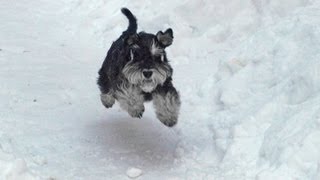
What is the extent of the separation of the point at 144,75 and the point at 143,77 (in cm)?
3

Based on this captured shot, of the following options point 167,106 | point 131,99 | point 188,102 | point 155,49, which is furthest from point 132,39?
point 188,102

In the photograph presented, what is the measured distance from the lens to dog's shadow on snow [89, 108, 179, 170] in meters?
6.43

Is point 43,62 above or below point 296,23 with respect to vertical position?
below

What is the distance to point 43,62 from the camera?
974 centimetres

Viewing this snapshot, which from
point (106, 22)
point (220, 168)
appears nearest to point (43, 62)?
point (106, 22)

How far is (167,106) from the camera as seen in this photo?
6.46 meters

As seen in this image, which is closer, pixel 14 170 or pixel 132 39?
pixel 14 170

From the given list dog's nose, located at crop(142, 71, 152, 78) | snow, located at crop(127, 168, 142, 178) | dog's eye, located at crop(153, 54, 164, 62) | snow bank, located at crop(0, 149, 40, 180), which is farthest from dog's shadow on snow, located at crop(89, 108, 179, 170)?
snow bank, located at crop(0, 149, 40, 180)

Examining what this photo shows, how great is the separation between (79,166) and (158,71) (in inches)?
47.0

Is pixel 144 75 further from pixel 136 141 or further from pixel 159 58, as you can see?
pixel 136 141

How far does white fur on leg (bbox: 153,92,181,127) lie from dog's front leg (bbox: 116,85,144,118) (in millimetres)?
167

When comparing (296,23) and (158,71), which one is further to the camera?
(296,23)

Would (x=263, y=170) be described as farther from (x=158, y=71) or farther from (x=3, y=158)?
(x=3, y=158)

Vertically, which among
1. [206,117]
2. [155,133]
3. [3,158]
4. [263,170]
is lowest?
[3,158]
